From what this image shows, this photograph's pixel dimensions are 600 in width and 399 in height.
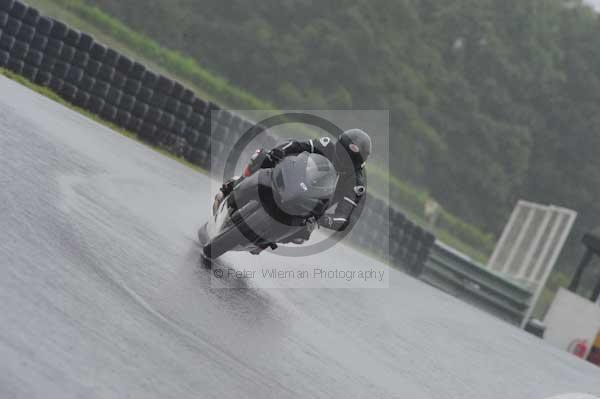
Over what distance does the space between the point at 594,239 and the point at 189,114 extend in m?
11.2

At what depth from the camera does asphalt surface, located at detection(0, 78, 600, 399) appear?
5.26 metres

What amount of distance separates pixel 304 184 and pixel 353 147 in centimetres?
122

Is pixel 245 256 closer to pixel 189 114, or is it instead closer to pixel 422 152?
pixel 189 114

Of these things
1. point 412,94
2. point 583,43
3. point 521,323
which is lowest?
point 521,323

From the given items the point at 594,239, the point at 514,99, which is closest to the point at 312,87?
the point at 514,99

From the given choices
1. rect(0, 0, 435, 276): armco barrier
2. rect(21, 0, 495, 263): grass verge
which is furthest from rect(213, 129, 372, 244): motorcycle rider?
rect(21, 0, 495, 263): grass verge

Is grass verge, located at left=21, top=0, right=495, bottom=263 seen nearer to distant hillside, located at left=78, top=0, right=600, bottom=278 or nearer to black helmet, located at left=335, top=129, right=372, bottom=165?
distant hillside, located at left=78, top=0, right=600, bottom=278

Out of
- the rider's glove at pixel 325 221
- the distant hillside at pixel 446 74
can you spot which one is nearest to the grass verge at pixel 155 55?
the distant hillside at pixel 446 74

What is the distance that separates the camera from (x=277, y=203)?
25.6ft

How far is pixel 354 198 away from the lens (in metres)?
8.59

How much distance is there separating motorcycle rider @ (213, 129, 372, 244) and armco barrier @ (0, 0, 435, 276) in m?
8.45

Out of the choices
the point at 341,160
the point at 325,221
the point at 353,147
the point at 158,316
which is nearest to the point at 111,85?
the point at 341,160

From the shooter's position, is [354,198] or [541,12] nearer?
[354,198]

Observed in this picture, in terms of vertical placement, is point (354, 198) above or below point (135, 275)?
above
